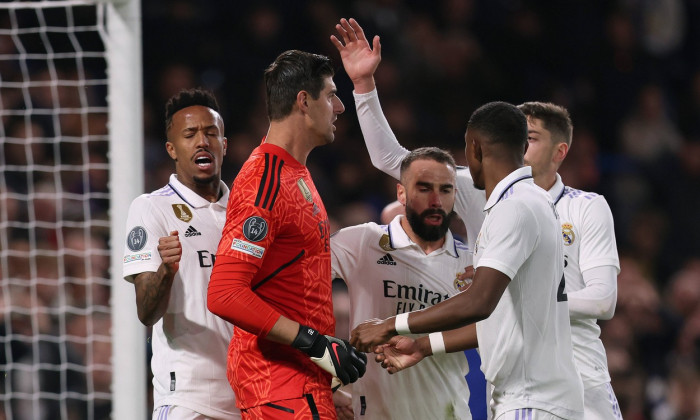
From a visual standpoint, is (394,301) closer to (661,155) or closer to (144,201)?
(144,201)

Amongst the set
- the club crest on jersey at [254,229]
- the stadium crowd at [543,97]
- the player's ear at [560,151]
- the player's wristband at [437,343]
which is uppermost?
the stadium crowd at [543,97]

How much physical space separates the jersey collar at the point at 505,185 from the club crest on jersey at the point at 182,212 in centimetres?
140

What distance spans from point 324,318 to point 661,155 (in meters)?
6.57

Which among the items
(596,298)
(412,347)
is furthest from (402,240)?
(596,298)

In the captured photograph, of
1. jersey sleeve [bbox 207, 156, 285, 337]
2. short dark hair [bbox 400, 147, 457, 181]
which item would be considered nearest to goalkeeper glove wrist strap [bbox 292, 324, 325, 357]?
jersey sleeve [bbox 207, 156, 285, 337]

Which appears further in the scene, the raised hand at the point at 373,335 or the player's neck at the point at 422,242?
the player's neck at the point at 422,242

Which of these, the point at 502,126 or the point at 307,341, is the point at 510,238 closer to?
the point at 502,126

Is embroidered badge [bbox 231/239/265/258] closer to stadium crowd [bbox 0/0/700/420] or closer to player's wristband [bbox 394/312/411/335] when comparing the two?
player's wristband [bbox 394/312/411/335]

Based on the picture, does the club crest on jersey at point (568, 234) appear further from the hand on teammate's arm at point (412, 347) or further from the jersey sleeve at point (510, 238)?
the jersey sleeve at point (510, 238)

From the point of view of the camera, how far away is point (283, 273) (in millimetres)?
3484

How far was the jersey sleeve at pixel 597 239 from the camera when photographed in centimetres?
440

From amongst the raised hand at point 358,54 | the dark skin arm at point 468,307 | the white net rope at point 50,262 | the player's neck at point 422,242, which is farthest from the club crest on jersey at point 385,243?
the white net rope at point 50,262

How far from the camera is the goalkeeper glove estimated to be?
337 centimetres

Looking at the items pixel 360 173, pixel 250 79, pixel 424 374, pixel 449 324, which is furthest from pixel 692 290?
pixel 449 324
